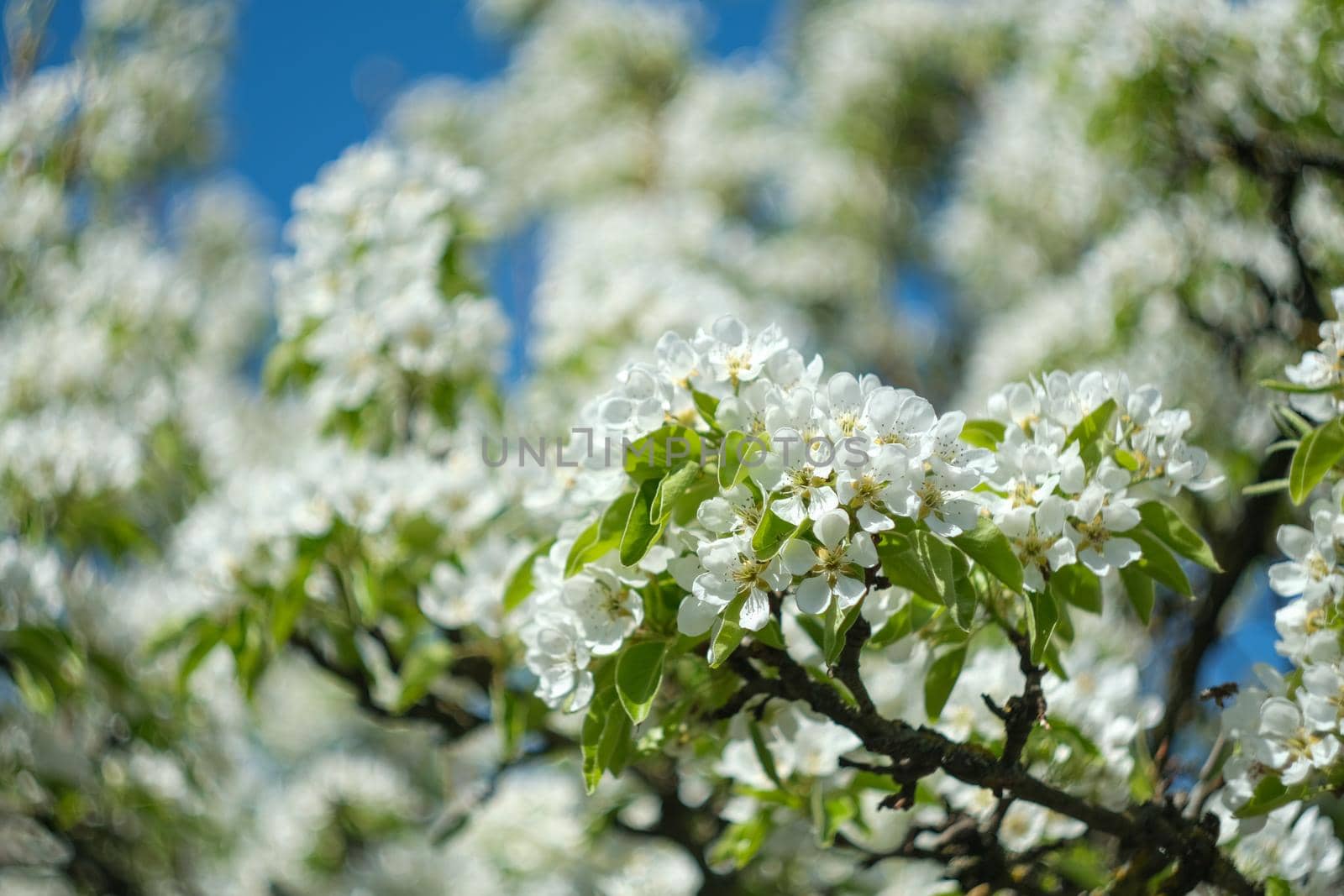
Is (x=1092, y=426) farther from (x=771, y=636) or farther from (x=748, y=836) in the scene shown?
(x=748, y=836)

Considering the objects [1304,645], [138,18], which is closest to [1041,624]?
[1304,645]

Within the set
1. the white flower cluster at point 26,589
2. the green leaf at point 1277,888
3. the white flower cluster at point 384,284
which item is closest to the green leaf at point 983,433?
the green leaf at point 1277,888

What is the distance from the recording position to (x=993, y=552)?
51.7 inches

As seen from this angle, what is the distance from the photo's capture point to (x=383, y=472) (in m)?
2.38

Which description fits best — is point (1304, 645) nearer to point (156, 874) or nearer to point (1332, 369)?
point (1332, 369)

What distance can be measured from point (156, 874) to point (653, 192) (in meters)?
4.79

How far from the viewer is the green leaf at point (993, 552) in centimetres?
131

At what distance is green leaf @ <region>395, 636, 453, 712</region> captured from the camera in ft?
7.07

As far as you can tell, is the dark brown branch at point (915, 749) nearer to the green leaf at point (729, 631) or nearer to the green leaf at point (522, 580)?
the green leaf at point (729, 631)

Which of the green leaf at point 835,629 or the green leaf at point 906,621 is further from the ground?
the green leaf at point 906,621

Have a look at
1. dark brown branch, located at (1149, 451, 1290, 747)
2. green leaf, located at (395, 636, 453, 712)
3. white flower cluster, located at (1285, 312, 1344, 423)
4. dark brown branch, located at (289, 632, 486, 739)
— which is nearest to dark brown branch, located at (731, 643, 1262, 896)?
white flower cluster, located at (1285, 312, 1344, 423)

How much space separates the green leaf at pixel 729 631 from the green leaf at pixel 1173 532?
23.4 inches

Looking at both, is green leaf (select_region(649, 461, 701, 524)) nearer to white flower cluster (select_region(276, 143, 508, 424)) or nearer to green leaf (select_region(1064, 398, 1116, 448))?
green leaf (select_region(1064, 398, 1116, 448))

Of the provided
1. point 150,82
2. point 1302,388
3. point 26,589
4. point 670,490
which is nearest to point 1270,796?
point 1302,388
